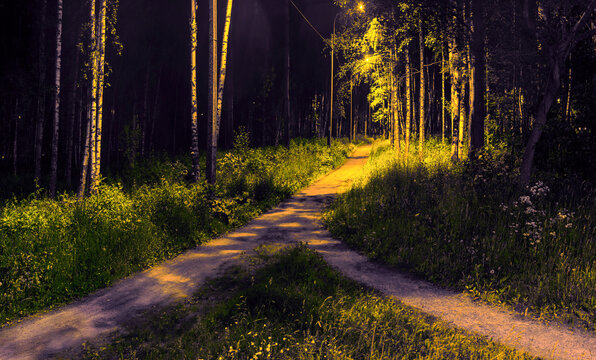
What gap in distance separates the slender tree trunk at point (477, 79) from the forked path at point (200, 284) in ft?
21.7

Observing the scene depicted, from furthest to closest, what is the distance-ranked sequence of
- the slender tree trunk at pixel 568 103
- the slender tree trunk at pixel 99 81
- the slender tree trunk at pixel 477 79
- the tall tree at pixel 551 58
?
the slender tree trunk at pixel 477 79
the slender tree trunk at pixel 99 81
the slender tree trunk at pixel 568 103
the tall tree at pixel 551 58

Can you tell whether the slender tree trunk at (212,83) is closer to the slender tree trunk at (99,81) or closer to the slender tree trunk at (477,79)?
the slender tree trunk at (99,81)

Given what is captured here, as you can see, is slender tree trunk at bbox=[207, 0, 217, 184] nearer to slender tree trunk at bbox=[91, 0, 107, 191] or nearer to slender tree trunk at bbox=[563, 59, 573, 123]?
slender tree trunk at bbox=[91, 0, 107, 191]

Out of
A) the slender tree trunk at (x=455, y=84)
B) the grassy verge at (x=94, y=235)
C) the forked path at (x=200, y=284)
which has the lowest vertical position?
the forked path at (x=200, y=284)

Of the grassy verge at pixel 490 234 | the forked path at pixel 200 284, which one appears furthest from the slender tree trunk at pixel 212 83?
the grassy verge at pixel 490 234

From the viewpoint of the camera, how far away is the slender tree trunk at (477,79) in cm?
1185

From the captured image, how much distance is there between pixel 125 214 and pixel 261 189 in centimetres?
659

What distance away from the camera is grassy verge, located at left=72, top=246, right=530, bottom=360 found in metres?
4.28

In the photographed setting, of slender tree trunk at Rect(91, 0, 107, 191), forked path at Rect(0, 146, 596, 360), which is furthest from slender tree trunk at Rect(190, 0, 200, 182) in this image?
forked path at Rect(0, 146, 596, 360)

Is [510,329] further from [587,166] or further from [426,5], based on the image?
[426,5]

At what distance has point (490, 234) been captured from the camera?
8.12 meters

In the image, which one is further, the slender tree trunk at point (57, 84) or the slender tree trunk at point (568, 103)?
the slender tree trunk at point (57, 84)

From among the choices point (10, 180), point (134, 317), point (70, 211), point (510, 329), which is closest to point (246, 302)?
point (134, 317)

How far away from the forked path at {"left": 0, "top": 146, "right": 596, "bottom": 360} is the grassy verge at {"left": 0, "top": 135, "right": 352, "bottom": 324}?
43cm
